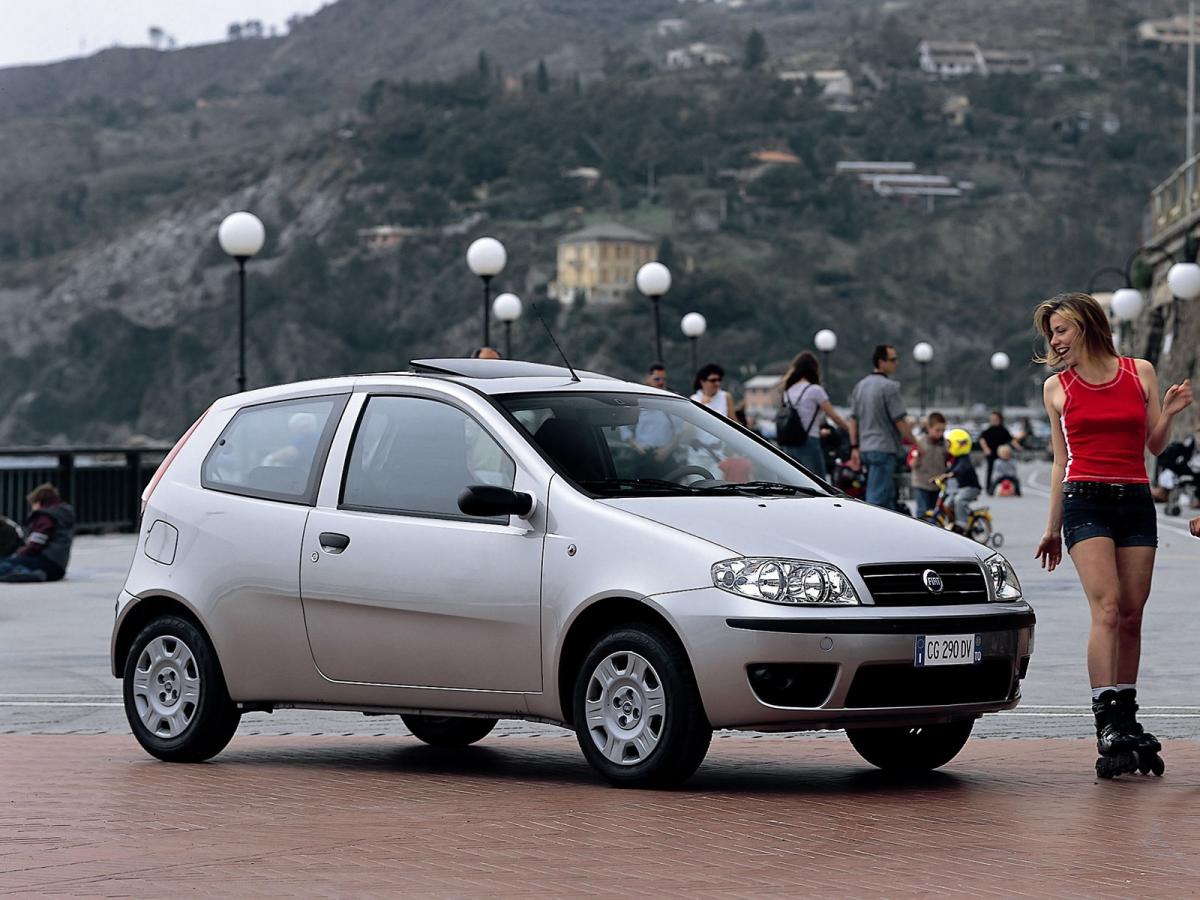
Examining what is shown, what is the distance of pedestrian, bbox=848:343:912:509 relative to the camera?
61.9 feet

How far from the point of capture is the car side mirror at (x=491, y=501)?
327 inches

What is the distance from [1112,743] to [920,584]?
0.96m

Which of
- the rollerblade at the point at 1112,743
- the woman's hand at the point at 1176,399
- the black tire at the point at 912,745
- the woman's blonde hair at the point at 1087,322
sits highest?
the woman's blonde hair at the point at 1087,322

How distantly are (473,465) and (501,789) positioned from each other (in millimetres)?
1272

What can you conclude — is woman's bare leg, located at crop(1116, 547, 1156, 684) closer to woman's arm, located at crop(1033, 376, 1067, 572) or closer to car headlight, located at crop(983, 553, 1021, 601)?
woman's arm, located at crop(1033, 376, 1067, 572)

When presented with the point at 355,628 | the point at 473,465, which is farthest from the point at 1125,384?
the point at 355,628

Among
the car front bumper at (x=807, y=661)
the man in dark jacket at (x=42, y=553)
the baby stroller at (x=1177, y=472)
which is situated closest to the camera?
the car front bumper at (x=807, y=661)

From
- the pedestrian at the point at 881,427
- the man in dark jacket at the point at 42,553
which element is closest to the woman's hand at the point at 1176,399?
the pedestrian at the point at 881,427

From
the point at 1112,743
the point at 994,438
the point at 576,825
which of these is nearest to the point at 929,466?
the point at 1112,743

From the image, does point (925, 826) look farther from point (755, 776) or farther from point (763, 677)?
point (755, 776)

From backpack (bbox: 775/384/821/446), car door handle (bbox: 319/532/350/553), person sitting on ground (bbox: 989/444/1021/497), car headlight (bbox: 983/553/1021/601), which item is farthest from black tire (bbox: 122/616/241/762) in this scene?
person sitting on ground (bbox: 989/444/1021/497)

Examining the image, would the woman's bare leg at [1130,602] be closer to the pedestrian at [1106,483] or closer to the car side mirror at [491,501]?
the pedestrian at [1106,483]

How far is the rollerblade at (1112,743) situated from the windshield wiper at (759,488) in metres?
1.36

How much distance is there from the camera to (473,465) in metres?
8.75
